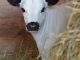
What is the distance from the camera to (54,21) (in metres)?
2.64

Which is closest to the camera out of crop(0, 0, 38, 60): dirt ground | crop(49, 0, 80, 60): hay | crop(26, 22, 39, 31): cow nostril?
Result: crop(49, 0, 80, 60): hay

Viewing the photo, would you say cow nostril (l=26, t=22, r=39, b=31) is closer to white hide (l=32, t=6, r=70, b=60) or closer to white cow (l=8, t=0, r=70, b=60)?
white cow (l=8, t=0, r=70, b=60)

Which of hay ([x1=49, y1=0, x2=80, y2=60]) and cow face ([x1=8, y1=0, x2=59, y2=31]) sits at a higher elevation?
hay ([x1=49, y1=0, x2=80, y2=60])

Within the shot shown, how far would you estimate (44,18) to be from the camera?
255 cm

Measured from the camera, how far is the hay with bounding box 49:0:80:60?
1.80 m

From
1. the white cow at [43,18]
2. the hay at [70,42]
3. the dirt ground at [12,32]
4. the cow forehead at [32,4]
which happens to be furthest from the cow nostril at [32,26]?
the dirt ground at [12,32]

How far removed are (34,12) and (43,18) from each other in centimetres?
10

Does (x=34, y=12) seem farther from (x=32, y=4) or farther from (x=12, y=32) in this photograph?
(x=12, y=32)

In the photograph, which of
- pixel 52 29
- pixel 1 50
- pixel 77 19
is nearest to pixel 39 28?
→ pixel 52 29

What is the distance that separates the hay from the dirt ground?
140cm

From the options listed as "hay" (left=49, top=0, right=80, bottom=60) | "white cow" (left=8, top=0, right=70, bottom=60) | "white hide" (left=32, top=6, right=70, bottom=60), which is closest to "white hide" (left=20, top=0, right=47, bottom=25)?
"white cow" (left=8, top=0, right=70, bottom=60)

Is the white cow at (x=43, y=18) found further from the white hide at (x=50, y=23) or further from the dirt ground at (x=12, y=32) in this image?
the dirt ground at (x=12, y=32)

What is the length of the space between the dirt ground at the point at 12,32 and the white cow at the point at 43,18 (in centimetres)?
65

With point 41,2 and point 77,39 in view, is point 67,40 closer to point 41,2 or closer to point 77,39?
point 77,39
